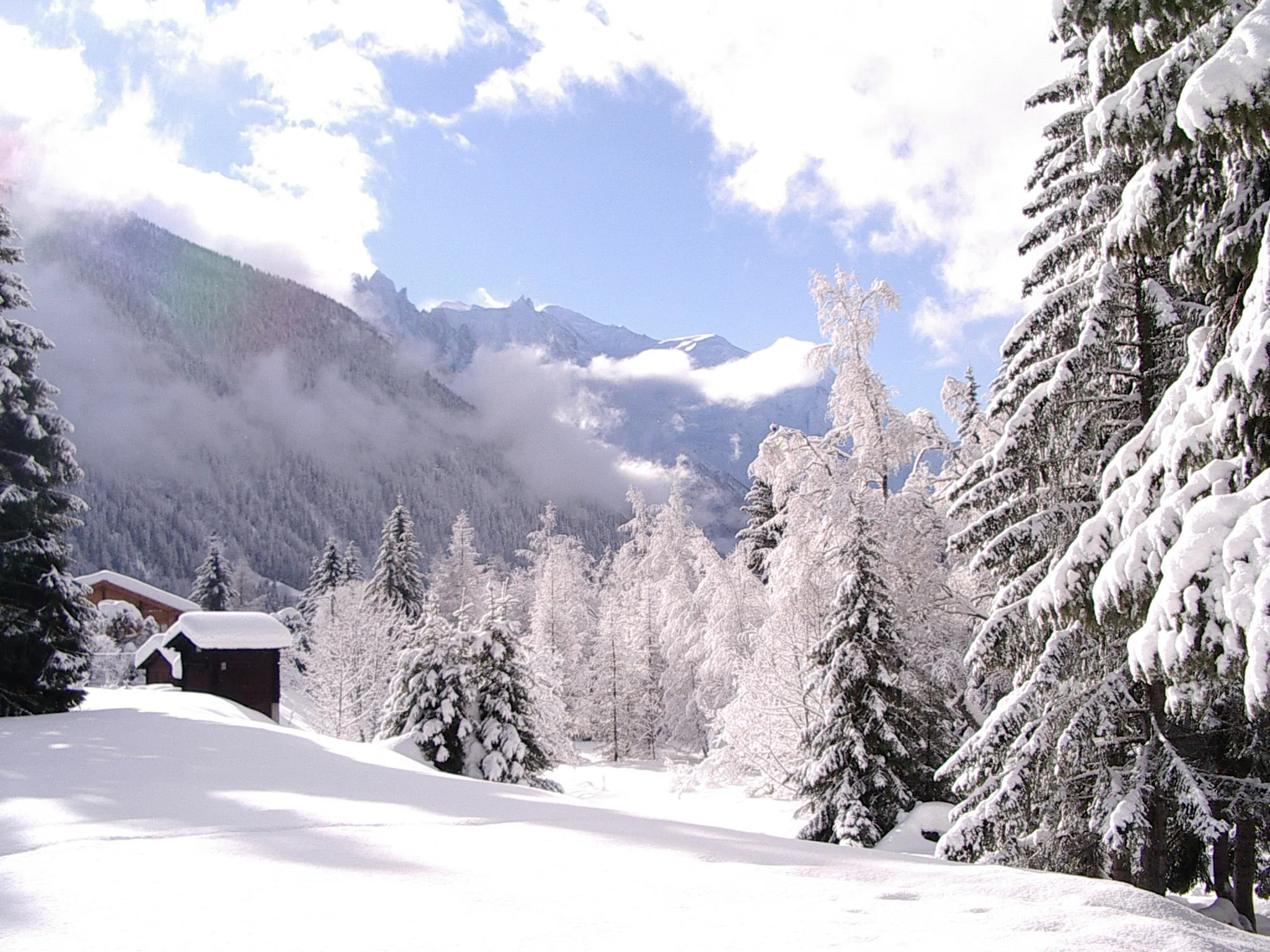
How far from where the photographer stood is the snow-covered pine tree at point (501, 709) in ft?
61.2

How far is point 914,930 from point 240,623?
99.1 feet

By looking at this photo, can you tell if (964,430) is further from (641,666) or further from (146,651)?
(146,651)

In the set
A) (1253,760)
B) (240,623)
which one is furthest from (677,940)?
(240,623)

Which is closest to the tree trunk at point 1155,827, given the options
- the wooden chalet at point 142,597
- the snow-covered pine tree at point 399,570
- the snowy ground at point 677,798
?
the snowy ground at point 677,798

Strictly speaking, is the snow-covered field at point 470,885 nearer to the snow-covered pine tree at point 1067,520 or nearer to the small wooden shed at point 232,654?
the snow-covered pine tree at point 1067,520

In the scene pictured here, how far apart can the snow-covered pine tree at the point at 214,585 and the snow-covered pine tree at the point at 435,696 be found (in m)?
46.3

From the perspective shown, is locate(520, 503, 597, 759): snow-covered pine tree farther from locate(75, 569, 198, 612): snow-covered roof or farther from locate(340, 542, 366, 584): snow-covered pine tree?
locate(75, 569, 198, 612): snow-covered roof

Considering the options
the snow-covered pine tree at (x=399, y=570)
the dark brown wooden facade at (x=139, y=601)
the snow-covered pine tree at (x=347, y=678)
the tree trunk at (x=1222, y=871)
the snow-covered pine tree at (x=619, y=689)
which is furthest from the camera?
the dark brown wooden facade at (x=139, y=601)

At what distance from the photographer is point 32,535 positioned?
15.7 m

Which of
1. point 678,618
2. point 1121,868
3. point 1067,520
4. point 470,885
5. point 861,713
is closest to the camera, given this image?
point 470,885

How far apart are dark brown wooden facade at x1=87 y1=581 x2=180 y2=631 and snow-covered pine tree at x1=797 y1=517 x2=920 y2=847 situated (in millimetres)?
52079

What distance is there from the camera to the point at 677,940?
3.60 meters

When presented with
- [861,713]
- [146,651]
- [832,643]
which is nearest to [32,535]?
[832,643]

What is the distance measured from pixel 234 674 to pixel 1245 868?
98.2ft
